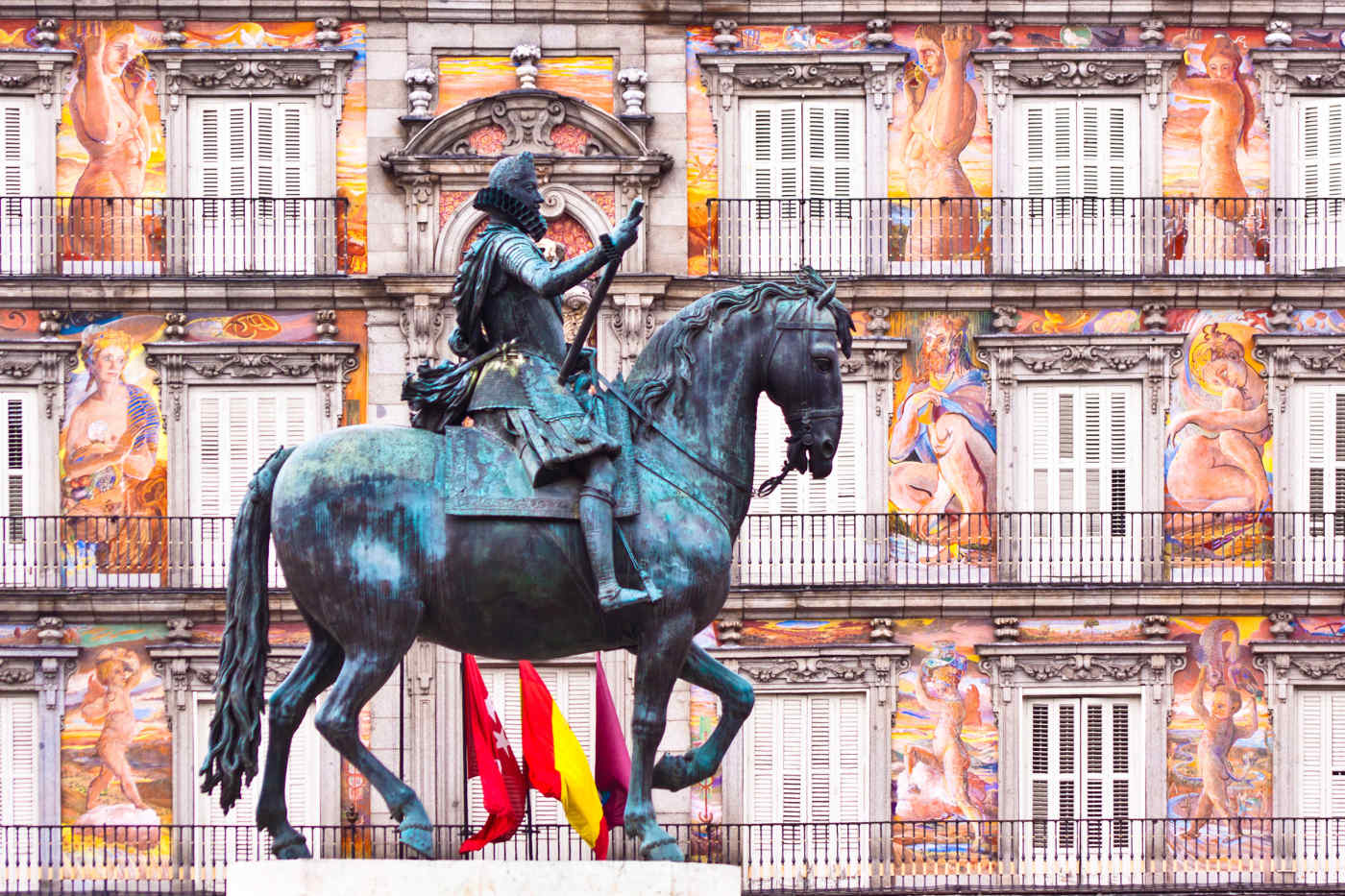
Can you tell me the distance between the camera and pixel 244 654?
42.9ft

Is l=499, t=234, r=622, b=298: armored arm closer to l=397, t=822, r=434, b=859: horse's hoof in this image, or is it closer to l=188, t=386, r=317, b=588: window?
l=397, t=822, r=434, b=859: horse's hoof

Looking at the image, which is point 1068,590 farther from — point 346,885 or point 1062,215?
point 346,885

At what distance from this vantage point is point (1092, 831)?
3338 centimetres

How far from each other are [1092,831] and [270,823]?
21371 millimetres

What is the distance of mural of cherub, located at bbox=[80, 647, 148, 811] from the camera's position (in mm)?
33125

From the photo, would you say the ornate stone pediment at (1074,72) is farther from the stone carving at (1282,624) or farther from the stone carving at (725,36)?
the stone carving at (1282,624)

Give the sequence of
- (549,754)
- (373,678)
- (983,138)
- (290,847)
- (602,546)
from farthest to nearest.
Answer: (983,138)
(549,754)
(290,847)
(373,678)
(602,546)

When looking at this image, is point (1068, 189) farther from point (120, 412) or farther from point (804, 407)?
point (804, 407)

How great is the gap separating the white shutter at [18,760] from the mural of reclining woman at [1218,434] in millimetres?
12529

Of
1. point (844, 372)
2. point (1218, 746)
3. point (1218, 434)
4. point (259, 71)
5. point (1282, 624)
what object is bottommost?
point (1218, 746)

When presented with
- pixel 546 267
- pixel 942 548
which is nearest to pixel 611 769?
pixel 546 267

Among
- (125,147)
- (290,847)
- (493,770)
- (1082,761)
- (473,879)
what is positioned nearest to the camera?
(473,879)

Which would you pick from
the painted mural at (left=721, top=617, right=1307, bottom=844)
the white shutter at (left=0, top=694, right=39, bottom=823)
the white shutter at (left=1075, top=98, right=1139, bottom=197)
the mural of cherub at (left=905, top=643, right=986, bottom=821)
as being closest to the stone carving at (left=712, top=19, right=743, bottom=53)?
the white shutter at (left=1075, top=98, right=1139, bottom=197)

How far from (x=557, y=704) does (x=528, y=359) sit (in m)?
20.2
